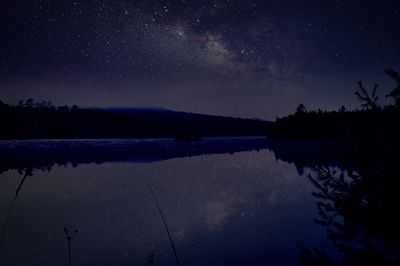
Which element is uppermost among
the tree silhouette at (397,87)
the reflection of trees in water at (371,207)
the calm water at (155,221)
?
the tree silhouette at (397,87)

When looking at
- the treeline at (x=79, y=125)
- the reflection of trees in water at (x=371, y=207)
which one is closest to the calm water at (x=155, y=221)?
the reflection of trees in water at (x=371, y=207)

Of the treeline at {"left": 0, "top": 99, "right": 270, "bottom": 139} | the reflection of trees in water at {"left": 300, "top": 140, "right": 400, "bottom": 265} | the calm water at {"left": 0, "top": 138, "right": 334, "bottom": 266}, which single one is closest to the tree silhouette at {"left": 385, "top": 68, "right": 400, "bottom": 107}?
the reflection of trees in water at {"left": 300, "top": 140, "right": 400, "bottom": 265}

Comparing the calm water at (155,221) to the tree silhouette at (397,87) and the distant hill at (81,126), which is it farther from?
the distant hill at (81,126)

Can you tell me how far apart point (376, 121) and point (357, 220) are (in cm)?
129

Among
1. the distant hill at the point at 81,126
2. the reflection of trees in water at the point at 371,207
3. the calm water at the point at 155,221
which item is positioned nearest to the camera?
the reflection of trees in water at the point at 371,207

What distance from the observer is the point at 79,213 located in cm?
1002

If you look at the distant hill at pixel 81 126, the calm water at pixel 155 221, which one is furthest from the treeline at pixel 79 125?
the calm water at pixel 155 221

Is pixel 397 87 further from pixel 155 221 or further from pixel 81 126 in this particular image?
pixel 81 126

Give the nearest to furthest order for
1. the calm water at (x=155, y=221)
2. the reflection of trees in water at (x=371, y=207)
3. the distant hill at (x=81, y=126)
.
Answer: the reflection of trees in water at (x=371, y=207), the calm water at (x=155, y=221), the distant hill at (x=81, y=126)

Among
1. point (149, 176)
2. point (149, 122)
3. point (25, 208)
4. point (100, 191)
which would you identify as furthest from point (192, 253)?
point (149, 122)

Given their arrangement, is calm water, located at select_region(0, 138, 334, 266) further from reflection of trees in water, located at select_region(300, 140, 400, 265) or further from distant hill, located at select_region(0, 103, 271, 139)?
distant hill, located at select_region(0, 103, 271, 139)

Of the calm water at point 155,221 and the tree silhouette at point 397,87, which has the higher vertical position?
the tree silhouette at point 397,87

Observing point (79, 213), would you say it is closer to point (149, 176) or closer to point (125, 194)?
point (125, 194)

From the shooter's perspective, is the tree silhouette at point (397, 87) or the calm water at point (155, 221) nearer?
the tree silhouette at point (397, 87)
